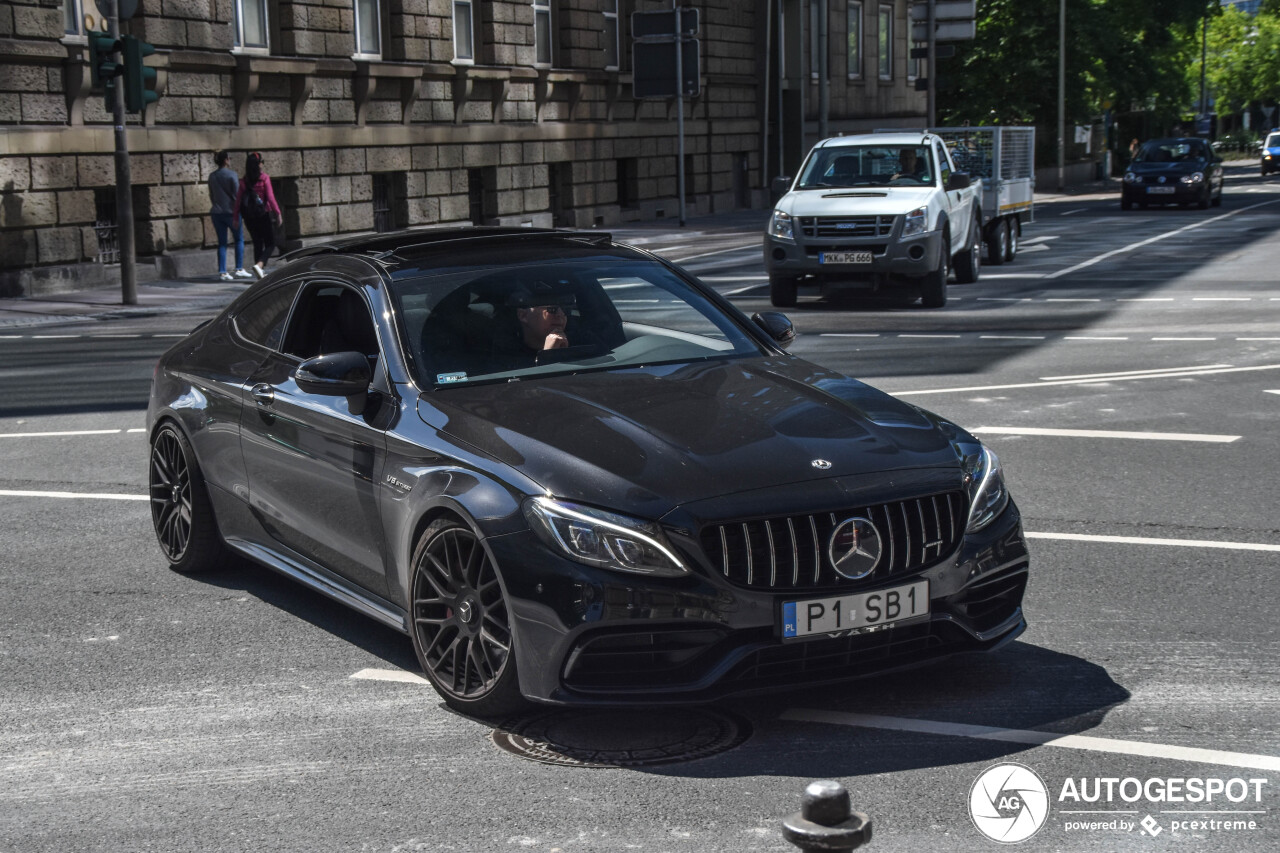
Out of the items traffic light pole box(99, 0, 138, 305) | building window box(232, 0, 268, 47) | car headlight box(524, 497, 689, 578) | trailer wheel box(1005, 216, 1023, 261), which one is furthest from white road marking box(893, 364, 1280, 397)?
building window box(232, 0, 268, 47)

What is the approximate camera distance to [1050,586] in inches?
258

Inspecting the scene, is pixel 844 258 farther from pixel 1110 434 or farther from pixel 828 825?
pixel 828 825

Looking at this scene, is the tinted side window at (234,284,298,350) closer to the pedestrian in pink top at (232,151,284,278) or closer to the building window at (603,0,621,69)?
the pedestrian in pink top at (232,151,284,278)

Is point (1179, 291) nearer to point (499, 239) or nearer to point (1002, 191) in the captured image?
point (1002, 191)

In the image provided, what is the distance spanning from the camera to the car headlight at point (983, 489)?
5090 mm

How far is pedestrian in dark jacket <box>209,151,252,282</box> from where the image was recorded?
24156 mm

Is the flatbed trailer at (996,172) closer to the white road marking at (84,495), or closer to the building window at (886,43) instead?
the white road marking at (84,495)

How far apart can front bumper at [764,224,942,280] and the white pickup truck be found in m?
0.01

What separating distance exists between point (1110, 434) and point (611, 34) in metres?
30.5

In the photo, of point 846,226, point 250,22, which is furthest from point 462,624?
point 250,22

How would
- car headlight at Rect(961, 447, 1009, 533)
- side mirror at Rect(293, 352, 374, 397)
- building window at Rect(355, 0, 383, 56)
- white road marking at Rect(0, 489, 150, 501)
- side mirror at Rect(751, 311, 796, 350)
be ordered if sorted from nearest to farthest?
car headlight at Rect(961, 447, 1009, 533) < side mirror at Rect(293, 352, 374, 397) < side mirror at Rect(751, 311, 796, 350) < white road marking at Rect(0, 489, 150, 501) < building window at Rect(355, 0, 383, 56)

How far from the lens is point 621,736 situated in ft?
16.1

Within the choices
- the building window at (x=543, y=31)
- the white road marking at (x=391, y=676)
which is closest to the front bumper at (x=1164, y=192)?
the building window at (x=543, y=31)

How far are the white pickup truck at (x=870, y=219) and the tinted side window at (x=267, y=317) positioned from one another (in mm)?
12607
